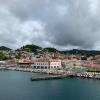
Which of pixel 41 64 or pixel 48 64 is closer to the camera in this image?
pixel 48 64

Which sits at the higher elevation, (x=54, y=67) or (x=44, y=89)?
(x=54, y=67)

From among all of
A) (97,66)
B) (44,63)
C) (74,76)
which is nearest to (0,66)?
(44,63)

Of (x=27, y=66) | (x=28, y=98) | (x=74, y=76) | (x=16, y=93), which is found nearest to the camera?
(x=28, y=98)

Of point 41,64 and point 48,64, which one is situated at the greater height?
point 41,64

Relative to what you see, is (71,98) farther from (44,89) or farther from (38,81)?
(38,81)

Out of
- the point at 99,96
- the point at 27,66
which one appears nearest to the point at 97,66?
the point at 27,66

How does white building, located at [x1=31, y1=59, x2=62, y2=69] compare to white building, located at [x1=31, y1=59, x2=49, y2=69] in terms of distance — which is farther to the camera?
white building, located at [x1=31, y1=59, x2=49, y2=69]

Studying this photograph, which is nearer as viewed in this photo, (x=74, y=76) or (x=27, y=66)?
(x=74, y=76)

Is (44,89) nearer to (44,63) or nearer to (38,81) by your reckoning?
(38,81)

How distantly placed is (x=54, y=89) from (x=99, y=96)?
24.3ft

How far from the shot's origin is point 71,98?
35.3 metres

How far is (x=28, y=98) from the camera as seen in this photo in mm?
34312

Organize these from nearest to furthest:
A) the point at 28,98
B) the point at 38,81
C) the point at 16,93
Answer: the point at 28,98
the point at 16,93
the point at 38,81

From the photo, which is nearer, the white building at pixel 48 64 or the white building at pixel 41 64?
the white building at pixel 48 64
